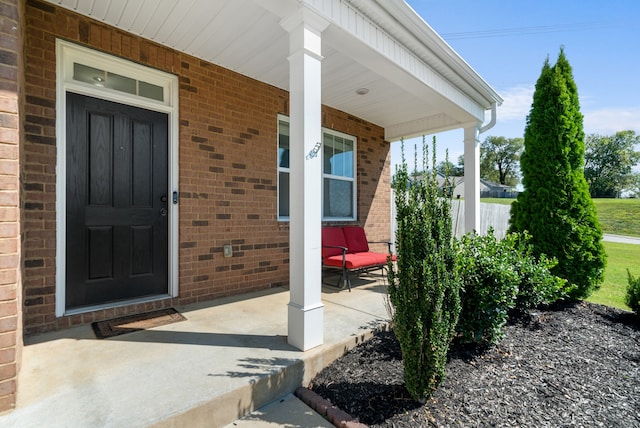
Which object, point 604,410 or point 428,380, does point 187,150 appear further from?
point 604,410

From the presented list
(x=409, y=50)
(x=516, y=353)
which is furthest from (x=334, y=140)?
(x=516, y=353)

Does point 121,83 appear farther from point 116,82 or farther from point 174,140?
point 174,140

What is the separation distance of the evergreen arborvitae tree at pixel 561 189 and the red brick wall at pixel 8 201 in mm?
4814

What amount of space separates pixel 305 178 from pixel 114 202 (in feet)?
6.65

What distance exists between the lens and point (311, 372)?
2.23 m

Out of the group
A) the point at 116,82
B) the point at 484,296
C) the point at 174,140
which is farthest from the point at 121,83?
the point at 484,296

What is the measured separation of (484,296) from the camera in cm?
251

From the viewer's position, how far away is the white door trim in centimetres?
269

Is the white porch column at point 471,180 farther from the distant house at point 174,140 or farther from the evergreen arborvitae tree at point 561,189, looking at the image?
the evergreen arborvitae tree at point 561,189

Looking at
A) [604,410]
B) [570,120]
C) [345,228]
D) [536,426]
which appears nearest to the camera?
[536,426]

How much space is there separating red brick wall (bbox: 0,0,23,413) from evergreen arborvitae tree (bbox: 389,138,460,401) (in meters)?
2.07

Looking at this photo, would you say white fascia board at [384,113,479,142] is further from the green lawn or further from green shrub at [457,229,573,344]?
the green lawn

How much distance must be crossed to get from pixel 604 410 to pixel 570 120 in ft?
10.9

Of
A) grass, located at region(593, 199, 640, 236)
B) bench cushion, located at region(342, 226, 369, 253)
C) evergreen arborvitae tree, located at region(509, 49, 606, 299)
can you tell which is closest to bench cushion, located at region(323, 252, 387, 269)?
bench cushion, located at region(342, 226, 369, 253)
